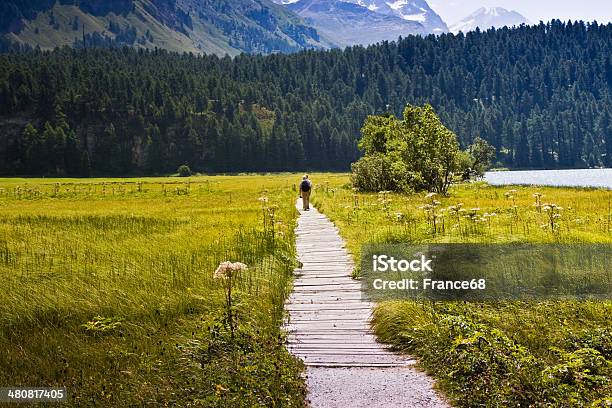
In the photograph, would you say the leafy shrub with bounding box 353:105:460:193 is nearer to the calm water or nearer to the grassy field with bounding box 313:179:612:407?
the calm water

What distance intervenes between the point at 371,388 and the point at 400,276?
5032 millimetres

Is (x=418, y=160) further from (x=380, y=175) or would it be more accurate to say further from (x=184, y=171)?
(x=184, y=171)

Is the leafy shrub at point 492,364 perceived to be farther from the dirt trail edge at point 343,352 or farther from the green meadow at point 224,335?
the dirt trail edge at point 343,352

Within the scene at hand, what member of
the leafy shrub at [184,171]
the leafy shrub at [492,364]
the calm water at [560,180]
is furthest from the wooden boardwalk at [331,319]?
the leafy shrub at [184,171]

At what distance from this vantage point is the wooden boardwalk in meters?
9.58

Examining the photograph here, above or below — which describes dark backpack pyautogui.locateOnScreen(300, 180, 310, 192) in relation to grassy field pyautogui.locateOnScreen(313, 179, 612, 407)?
above

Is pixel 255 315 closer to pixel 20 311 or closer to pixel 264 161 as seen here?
pixel 20 311

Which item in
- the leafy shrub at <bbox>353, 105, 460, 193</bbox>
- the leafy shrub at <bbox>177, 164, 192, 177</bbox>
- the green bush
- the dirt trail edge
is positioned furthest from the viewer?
the leafy shrub at <bbox>177, 164, 192, 177</bbox>

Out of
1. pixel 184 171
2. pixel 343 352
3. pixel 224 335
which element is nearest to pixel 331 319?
pixel 343 352

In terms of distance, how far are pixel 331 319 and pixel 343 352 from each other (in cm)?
160

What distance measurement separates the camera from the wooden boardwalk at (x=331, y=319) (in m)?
9.58

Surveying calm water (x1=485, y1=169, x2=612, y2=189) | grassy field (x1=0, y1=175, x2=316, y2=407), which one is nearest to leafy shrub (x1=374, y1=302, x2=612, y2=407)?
grassy field (x1=0, y1=175, x2=316, y2=407)

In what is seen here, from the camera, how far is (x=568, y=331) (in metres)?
9.95

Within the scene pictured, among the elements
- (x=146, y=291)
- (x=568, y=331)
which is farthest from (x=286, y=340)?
(x=568, y=331)
